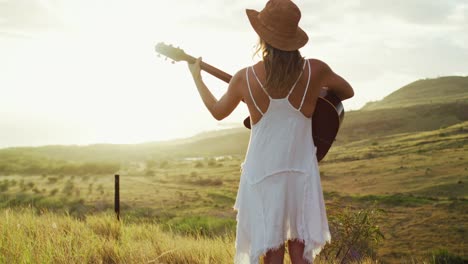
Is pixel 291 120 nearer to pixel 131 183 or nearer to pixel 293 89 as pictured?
pixel 293 89

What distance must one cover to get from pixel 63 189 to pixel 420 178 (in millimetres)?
15454

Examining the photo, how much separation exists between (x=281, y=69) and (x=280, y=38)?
201 millimetres

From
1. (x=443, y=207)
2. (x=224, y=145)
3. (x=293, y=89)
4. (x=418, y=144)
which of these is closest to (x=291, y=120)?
(x=293, y=89)

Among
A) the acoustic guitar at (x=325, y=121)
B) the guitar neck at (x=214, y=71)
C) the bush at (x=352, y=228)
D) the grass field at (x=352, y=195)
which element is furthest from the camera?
the grass field at (x=352, y=195)

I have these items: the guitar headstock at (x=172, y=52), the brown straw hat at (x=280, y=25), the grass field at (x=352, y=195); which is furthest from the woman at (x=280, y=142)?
the grass field at (x=352, y=195)

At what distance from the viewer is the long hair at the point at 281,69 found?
3.29m

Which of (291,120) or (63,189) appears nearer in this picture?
(291,120)

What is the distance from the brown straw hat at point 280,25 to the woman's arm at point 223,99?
12.3 inches

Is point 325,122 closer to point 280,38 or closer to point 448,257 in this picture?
point 280,38

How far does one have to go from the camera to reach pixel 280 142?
3.44 m

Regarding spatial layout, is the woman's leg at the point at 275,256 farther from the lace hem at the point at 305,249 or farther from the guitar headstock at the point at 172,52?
the guitar headstock at the point at 172,52

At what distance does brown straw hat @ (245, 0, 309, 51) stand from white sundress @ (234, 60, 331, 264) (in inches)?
6.7

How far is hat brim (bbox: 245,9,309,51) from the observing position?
131 inches

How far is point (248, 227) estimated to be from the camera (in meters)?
3.57
